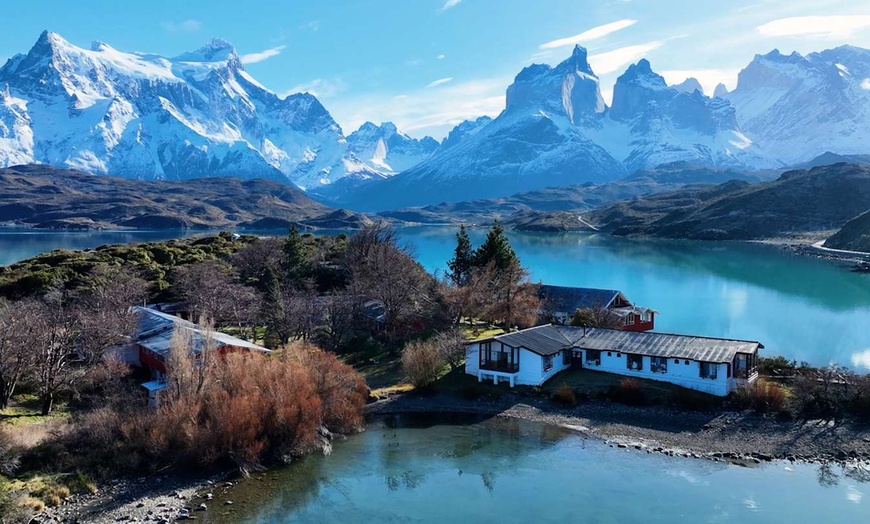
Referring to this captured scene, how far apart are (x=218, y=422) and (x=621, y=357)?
65.4 ft

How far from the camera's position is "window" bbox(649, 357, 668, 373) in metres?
31.4

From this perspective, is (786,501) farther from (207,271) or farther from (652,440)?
(207,271)

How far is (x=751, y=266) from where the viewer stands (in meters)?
96.4

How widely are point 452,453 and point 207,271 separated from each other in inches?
1049

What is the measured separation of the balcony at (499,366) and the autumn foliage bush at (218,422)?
10.4 m

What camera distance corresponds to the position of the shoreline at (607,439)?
20266 millimetres

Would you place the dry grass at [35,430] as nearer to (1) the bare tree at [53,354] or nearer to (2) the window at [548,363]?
(1) the bare tree at [53,354]

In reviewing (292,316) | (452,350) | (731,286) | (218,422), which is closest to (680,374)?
(452,350)

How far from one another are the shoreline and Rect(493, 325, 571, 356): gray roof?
254 cm

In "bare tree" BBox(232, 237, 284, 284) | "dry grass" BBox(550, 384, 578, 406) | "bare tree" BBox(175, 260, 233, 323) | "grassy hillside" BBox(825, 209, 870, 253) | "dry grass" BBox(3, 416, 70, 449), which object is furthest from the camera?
"grassy hillside" BBox(825, 209, 870, 253)

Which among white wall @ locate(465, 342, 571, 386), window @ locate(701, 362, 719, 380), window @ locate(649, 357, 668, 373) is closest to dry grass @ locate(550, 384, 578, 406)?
white wall @ locate(465, 342, 571, 386)

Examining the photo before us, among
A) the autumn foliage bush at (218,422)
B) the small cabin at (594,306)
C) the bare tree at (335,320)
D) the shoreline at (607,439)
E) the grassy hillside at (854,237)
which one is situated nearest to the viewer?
the shoreline at (607,439)

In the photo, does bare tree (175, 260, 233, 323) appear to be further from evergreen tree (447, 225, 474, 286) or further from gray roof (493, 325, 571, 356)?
evergreen tree (447, 225, 474, 286)

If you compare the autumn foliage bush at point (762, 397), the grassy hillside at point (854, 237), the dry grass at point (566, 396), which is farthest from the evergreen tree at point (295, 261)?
the grassy hillside at point (854, 237)
